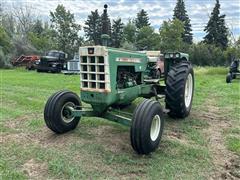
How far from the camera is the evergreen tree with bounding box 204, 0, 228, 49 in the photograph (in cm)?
4134

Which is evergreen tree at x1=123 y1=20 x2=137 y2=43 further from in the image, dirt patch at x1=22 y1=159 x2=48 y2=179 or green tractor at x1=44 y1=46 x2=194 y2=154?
dirt patch at x1=22 y1=159 x2=48 y2=179

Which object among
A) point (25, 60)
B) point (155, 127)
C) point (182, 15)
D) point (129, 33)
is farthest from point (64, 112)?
point (182, 15)

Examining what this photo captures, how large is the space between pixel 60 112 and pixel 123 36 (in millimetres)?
39944

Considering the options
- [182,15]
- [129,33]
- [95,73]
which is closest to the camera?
[95,73]

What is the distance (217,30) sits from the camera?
136 ft

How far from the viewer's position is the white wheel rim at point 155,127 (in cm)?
459

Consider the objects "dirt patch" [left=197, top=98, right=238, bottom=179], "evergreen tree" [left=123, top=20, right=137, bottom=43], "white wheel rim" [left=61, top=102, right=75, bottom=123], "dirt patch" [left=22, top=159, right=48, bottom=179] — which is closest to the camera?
"dirt patch" [left=22, top=159, right=48, bottom=179]

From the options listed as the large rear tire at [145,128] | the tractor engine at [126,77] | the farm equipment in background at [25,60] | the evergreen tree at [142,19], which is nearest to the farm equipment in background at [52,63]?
the farm equipment in background at [25,60]

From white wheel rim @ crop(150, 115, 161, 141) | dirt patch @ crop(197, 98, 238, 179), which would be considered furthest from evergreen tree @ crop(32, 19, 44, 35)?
white wheel rim @ crop(150, 115, 161, 141)

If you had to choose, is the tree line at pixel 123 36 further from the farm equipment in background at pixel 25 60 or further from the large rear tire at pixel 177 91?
the large rear tire at pixel 177 91

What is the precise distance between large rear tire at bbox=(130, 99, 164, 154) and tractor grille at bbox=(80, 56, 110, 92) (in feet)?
2.19

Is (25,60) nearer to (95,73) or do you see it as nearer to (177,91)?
(177,91)

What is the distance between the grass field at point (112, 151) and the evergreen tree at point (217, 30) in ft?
121

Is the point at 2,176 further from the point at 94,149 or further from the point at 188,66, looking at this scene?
the point at 188,66
